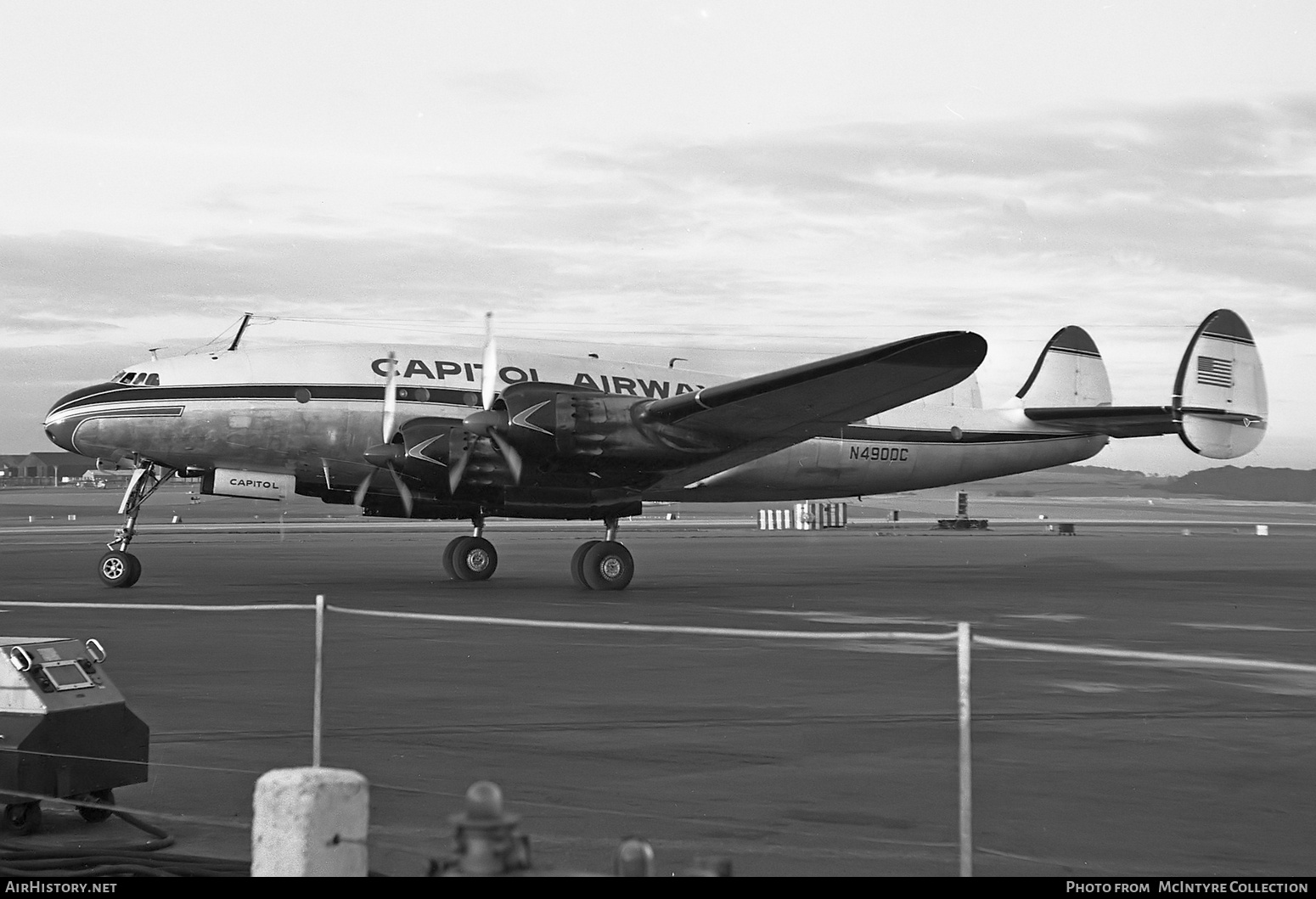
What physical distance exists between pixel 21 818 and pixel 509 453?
15466mm

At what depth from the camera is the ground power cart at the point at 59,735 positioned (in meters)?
7.37

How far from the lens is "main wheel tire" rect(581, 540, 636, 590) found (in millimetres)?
24031

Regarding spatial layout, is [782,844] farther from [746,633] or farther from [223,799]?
[223,799]

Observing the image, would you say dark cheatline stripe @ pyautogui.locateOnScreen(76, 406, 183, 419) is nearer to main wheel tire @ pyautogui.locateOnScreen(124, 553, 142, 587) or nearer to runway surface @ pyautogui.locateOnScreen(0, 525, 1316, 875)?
main wheel tire @ pyautogui.locateOnScreen(124, 553, 142, 587)

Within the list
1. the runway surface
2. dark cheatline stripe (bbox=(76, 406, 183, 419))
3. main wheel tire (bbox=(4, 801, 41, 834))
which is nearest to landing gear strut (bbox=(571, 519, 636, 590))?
the runway surface

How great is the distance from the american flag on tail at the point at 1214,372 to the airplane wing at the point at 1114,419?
127cm

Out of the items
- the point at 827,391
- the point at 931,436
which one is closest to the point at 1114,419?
the point at 931,436

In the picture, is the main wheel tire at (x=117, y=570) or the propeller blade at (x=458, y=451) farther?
the main wheel tire at (x=117, y=570)

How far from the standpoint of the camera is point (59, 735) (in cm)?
755

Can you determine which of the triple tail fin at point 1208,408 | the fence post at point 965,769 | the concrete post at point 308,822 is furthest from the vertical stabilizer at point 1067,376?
the concrete post at point 308,822

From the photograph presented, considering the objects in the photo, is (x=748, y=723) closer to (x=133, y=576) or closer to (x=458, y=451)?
(x=458, y=451)

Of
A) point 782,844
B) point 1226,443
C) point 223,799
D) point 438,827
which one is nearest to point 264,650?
point 223,799

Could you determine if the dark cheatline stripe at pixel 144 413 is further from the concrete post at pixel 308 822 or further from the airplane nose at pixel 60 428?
the concrete post at pixel 308 822
